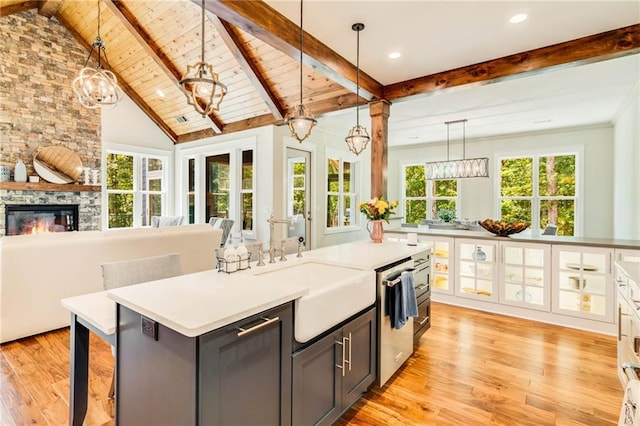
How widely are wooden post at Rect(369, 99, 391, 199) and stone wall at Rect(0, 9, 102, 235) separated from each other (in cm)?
553

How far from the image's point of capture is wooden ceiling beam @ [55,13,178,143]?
6.07 meters

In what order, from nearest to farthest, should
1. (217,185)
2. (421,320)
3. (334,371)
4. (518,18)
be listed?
(334,371), (518,18), (421,320), (217,185)

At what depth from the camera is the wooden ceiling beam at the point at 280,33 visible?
244 centimetres

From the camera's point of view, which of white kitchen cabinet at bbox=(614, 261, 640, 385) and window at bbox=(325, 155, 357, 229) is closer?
white kitchen cabinet at bbox=(614, 261, 640, 385)

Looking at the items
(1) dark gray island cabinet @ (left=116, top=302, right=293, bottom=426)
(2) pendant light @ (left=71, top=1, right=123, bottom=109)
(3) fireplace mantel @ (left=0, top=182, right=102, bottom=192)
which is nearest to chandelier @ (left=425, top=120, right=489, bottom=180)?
(2) pendant light @ (left=71, top=1, right=123, bottom=109)

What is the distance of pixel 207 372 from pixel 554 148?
8003mm

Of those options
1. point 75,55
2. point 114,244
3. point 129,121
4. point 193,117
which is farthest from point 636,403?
point 75,55

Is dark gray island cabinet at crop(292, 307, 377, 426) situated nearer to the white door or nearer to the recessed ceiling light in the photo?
the recessed ceiling light

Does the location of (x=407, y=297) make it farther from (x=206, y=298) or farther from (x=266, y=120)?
(x=266, y=120)

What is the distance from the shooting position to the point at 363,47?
333cm

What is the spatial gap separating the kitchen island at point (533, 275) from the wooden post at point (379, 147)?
81cm

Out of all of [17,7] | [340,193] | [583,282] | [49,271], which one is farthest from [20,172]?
[583,282]

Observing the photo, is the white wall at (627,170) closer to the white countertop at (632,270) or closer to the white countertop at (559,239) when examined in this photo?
the white countertop at (559,239)

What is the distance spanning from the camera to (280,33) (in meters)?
2.78
